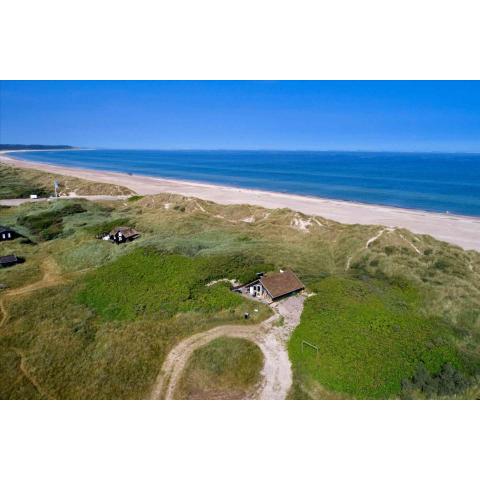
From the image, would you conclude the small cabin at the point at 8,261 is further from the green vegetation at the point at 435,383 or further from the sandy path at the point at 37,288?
the green vegetation at the point at 435,383

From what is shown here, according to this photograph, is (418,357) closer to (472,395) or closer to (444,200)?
(472,395)

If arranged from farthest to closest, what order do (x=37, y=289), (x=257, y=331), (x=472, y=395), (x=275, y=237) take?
(x=275, y=237) < (x=37, y=289) < (x=257, y=331) < (x=472, y=395)

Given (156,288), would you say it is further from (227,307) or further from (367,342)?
(367,342)

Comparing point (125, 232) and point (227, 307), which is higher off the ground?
point (125, 232)

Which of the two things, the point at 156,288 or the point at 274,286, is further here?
the point at 156,288

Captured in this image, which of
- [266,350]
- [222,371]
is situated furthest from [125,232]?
[222,371]

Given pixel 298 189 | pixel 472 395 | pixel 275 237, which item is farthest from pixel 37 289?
pixel 298 189

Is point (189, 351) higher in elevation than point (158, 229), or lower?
lower
